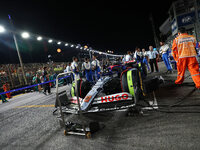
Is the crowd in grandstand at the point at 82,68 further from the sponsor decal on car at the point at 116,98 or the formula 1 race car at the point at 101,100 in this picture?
the sponsor decal on car at the point at 116,98

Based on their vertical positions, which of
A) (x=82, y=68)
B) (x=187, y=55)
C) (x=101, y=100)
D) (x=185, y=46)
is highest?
(x=82, y=68)

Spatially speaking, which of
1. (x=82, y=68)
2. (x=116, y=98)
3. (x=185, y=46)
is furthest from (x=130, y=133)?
(x=82, y=68)

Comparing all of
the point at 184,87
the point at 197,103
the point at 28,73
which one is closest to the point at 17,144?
the point at 197,103

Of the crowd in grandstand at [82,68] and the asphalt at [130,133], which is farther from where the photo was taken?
the crowd in grandstand at [82,68]

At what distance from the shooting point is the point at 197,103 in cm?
309

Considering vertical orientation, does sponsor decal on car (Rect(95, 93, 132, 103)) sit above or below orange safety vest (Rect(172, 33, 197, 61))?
below

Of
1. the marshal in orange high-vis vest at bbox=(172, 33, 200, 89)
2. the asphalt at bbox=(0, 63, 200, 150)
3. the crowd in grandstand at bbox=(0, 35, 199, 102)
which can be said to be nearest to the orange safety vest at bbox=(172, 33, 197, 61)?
the marshal in orange high-vis vest at bbox=(172, 33, 200, 89)

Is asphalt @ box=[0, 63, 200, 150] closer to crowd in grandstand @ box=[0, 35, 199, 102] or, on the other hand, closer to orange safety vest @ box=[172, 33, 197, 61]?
orange safety vest @ box=[172, 33, 197, 61]

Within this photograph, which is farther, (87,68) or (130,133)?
(87,68)

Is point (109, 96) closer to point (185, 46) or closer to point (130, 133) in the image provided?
point (130, 133)

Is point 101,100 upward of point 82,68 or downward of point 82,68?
downward

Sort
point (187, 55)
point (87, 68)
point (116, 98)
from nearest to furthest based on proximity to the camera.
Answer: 1. point (116, 98)
2. point (187, 55)
3. point (87, 68)

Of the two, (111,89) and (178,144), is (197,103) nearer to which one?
(178,144)

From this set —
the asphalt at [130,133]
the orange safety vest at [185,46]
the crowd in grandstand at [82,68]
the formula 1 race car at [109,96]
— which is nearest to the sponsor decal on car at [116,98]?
the formula 1 race car at [109,96]
